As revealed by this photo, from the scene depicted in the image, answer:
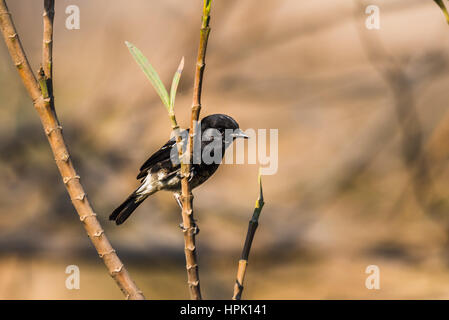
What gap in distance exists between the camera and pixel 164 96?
0.61m

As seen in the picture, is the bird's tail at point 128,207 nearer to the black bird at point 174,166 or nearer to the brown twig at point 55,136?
the black bird at point 174,166

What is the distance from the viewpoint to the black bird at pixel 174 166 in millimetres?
1503

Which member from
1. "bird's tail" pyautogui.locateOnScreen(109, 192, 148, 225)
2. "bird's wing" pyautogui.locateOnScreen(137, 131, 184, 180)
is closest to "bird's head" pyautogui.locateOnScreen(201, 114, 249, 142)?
"bird's wing" pyautogui.locateOnScreen(137, 131, 184, 180)

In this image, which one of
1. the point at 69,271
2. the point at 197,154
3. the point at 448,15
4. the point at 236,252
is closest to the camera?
the point at 448,15

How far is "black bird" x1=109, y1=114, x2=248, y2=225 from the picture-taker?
1503 millimetres

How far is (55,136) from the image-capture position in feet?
2.27

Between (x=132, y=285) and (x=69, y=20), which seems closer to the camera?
(x=132, y=285)

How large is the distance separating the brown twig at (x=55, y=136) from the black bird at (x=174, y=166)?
2.44 ft

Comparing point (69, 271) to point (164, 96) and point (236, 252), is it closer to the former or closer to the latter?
point (236, 252)

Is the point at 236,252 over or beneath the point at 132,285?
over

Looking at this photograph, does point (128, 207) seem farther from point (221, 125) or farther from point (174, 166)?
point (221, 125)

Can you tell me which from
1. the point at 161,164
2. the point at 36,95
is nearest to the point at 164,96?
the point at 36,95

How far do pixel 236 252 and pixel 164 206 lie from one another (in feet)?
1.54
